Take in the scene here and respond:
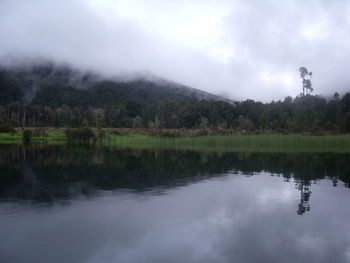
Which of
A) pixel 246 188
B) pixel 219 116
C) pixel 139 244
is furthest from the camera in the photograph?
pixel 219 116

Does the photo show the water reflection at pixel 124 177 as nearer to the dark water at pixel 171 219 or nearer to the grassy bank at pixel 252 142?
the dark water at pixel 171 219

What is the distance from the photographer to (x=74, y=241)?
28.7ft

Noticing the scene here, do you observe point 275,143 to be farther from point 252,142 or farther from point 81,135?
point 81,135

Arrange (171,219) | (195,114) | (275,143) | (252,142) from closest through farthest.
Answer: (171,219) < (275,143) < (252,142) < (195,114)

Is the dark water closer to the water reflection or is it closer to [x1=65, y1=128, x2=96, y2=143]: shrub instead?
the water reflection

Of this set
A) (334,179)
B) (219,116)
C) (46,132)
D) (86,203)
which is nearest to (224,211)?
(86,203)

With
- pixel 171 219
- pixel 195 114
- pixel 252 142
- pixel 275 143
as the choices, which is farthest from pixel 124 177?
pixel 195 114

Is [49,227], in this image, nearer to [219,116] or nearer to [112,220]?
[112,220]

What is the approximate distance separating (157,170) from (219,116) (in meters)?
99.0

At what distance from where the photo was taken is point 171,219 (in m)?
10.9

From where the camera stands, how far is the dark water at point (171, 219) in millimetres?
8156

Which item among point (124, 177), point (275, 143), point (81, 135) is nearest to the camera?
point (124, 177)

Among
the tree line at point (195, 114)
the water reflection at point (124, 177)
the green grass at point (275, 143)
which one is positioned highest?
the tree line at point (195, 114)

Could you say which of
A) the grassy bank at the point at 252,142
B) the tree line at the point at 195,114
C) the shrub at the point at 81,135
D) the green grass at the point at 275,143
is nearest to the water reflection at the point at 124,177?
the grassy bank at the point at 252,142
